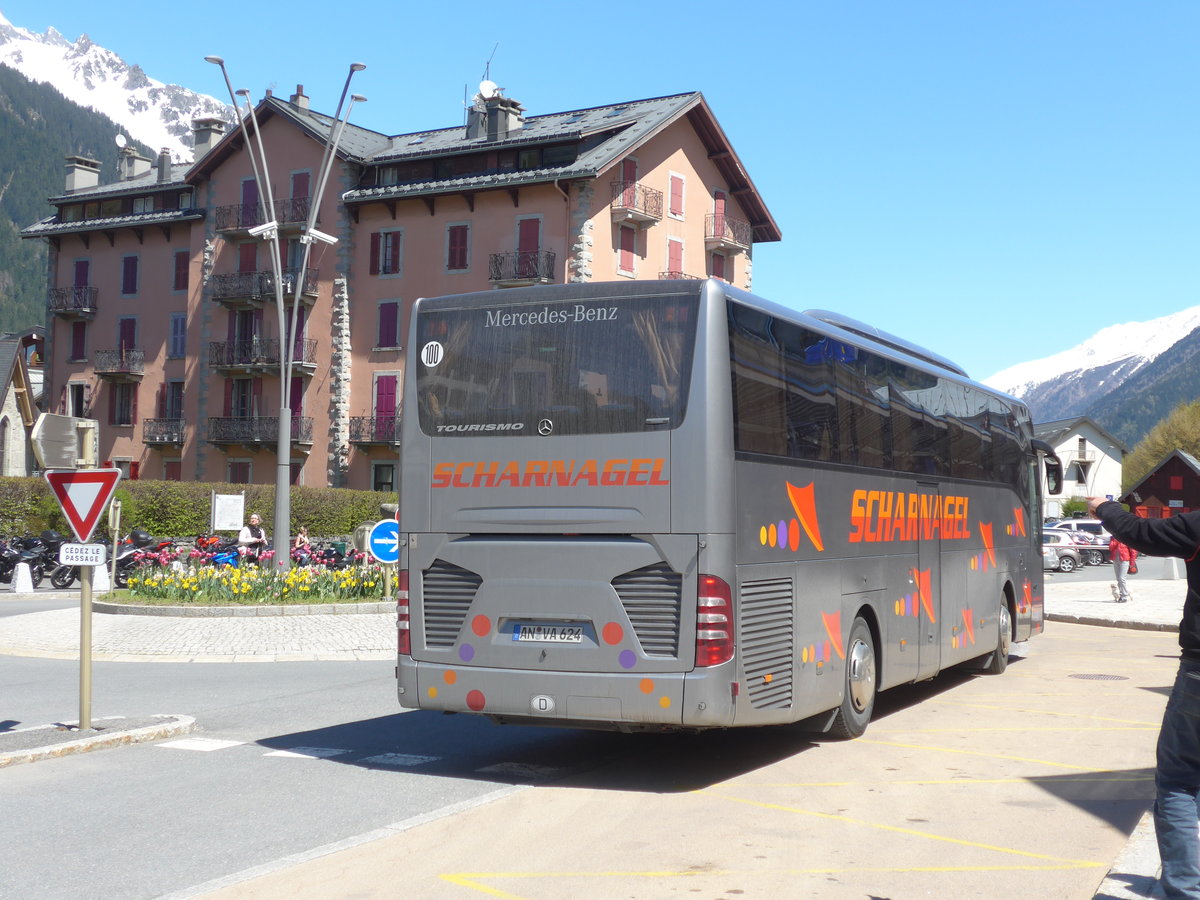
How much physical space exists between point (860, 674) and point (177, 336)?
53.8 meters

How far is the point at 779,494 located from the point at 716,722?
1.72 meters

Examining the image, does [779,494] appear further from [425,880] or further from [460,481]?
[425,880]

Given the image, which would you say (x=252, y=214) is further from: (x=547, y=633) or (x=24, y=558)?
(x=547, y=633)

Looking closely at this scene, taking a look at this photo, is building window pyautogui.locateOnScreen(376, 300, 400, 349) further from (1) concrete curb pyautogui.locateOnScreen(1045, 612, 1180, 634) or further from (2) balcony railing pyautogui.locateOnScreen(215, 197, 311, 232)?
(1) concrete curb pyautogui.locateOnScreen(1045, 612, 1180, 634)

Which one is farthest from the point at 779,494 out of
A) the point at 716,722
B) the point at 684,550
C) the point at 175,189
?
the point at 175,189

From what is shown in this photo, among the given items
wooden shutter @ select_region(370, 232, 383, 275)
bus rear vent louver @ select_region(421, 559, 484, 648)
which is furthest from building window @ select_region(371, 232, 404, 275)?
bus rear vent louver @ select_region(421, 559, 484, 648)

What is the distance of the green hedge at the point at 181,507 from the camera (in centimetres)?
3919

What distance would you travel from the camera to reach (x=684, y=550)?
27.9 feet

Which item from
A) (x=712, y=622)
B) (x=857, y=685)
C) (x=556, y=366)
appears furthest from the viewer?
(x=857, y=685)

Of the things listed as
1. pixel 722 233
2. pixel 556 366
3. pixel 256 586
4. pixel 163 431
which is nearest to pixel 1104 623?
pixel 256 586

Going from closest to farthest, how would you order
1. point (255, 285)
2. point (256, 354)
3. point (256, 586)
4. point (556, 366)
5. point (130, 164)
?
point (556, 366) → point (256, 586) → point (255, 285) → point (256, 354) → point (130, 164)

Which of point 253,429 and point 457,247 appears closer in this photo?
point 457,247

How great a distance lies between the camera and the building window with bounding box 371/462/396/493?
53.6 m

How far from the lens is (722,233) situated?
5384 centimetres
